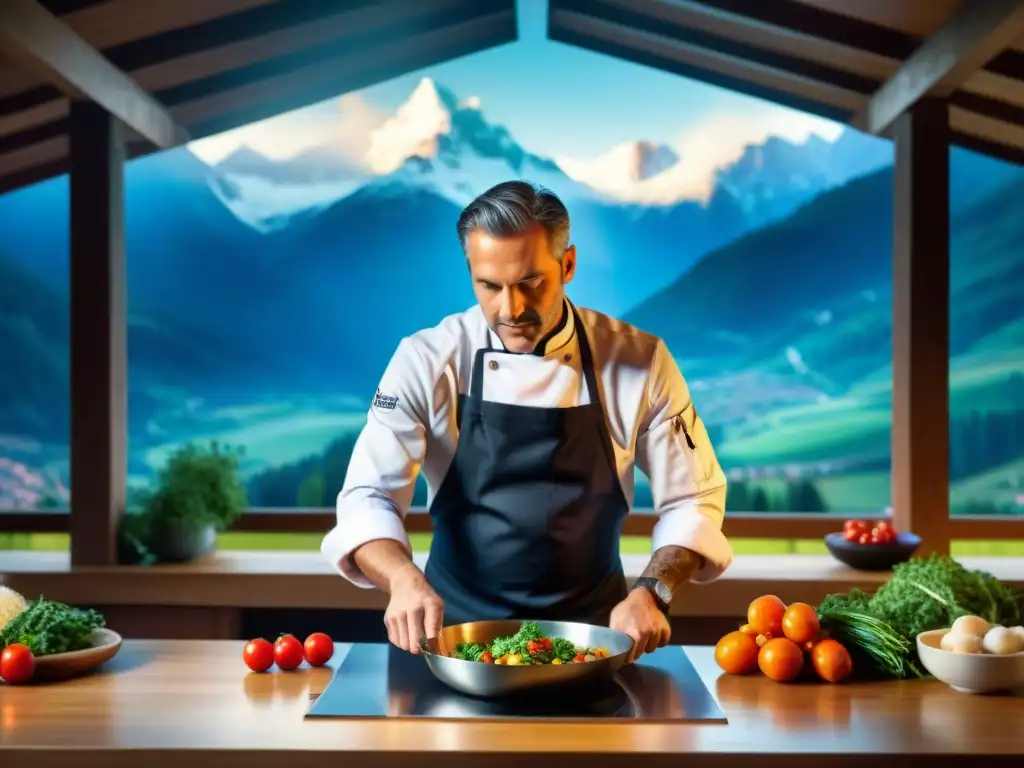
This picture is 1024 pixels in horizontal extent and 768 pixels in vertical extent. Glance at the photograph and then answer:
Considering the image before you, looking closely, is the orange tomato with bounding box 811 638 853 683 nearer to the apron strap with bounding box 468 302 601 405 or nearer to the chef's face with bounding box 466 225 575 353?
the apron strap with bounding box 468 302 601 405

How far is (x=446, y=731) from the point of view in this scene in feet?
6.71

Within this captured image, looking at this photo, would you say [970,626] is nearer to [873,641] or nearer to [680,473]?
[873,641]

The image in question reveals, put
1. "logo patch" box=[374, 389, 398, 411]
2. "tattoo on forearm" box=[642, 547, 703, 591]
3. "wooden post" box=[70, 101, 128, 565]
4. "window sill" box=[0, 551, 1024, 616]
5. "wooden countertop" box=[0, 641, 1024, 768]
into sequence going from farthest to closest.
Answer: "wooden post" box=[70, 101, 128, 565] → "window sill" box=[0, 551, 1024, 616] → "logo patch" box=[374, 389, 398, 411] → "tattoo on forearm" box=[642, 547, 703, 591] → "wooden countertop" box=[0, 641, 1024, 768]

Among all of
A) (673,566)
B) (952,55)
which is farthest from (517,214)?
(952,55)

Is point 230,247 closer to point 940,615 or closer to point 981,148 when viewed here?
point 981,148

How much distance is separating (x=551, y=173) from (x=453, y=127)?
0.62m

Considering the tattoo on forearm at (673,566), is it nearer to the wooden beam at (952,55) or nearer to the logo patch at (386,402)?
the logo patch at (386,402)

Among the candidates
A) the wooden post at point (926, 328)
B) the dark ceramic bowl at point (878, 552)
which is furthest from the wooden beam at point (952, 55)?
the dark ceramic bowl at point (878, 552)

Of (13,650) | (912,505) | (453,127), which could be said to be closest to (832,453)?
(912,505)

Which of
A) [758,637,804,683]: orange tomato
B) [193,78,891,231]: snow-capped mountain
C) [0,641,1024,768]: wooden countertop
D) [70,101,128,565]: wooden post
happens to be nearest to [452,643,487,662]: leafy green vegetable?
[0,641,1024,768]: wooden countertop

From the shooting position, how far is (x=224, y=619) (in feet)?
15.5

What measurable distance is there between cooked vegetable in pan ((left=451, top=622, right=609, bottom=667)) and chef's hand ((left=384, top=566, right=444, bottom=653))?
3.2 inches

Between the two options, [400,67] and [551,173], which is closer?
[400,67]

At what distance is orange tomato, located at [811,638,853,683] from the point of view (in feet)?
7.91
